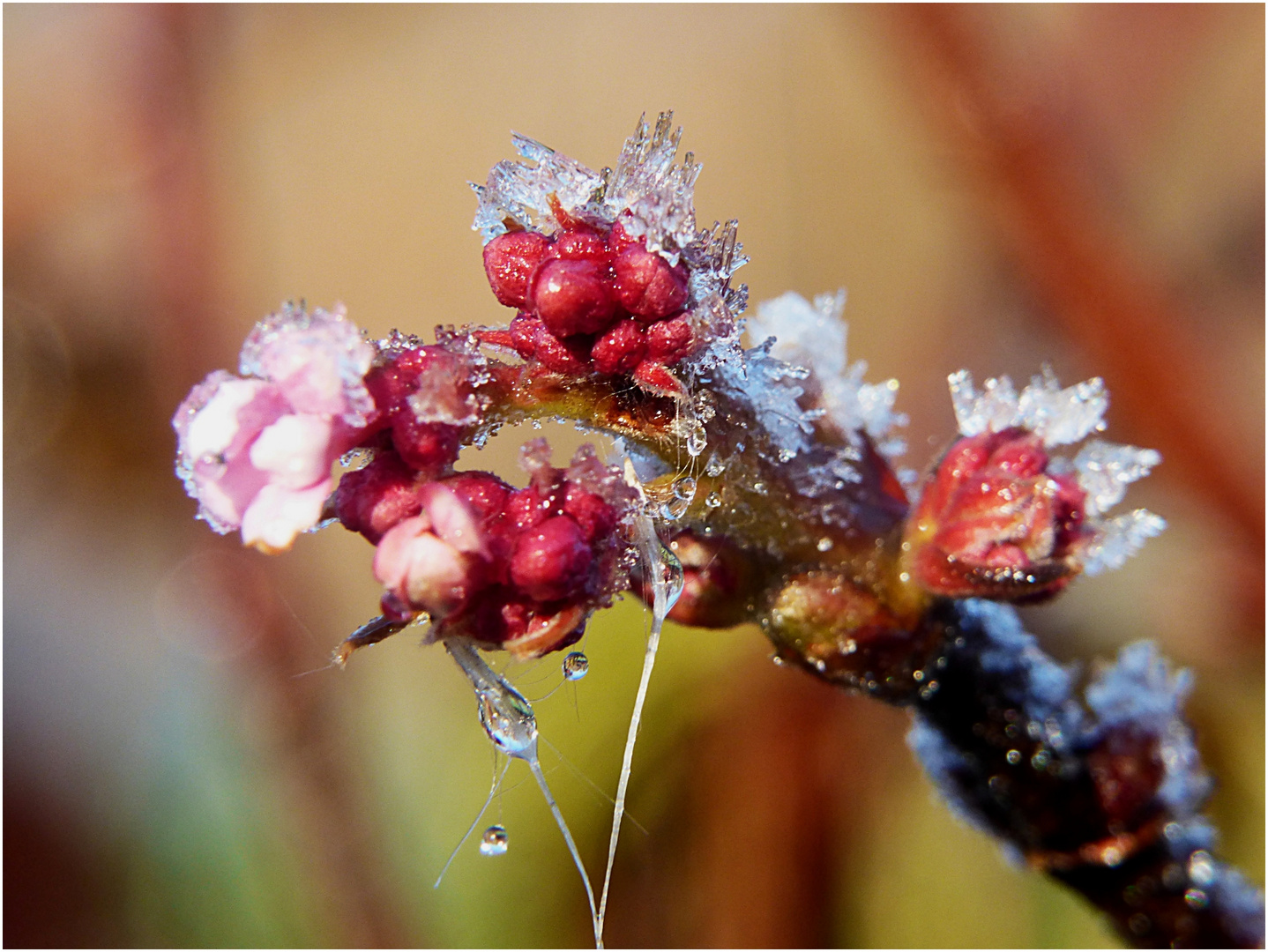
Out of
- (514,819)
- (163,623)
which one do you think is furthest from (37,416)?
(514,819)

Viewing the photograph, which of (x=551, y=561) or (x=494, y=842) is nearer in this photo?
(x=551, y=561)

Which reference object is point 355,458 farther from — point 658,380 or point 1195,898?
point 1195,898

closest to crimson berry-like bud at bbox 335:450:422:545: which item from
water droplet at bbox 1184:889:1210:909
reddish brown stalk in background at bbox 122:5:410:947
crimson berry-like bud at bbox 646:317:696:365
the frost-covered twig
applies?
the frost-covered twig

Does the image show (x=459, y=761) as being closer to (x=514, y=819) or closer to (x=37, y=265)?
(x=514, y=819)

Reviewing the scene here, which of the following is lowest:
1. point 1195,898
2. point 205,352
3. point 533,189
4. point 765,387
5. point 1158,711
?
point 1195,898

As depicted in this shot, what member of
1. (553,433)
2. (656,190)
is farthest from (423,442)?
(553,433)

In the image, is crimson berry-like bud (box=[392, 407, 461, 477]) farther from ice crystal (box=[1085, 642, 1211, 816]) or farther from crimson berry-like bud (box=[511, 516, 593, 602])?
ice crystal (box=[1085, 642, 1211, 816])
